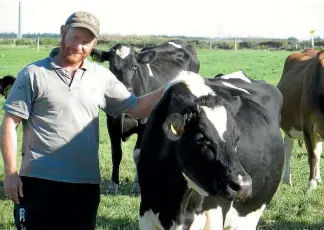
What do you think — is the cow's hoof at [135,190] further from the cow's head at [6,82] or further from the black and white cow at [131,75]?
the cow's head at [6,82]

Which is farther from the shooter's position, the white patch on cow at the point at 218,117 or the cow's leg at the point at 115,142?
the cow's leg at the point at 115,142

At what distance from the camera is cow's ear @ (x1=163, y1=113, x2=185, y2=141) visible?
4.10 m

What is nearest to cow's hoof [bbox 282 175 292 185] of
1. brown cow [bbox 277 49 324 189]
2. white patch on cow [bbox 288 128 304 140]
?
brown cow [bbox 277 49 324 189]

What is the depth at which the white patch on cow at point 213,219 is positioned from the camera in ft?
15.6

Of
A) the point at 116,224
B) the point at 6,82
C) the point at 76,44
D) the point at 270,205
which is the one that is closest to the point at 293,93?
the point at 270,205

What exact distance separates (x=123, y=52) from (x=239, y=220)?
15.0ft

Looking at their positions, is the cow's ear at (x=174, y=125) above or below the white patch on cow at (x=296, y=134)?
above

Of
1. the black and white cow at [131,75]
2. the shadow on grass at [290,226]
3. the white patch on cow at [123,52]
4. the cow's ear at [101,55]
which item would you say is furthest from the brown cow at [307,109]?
the cow's ear at [101,55]

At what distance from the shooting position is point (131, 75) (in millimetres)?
9477

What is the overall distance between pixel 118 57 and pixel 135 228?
3690mm

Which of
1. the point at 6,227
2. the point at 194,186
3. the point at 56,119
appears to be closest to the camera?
the point at 56,119

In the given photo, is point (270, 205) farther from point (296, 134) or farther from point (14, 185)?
point (14, 185)

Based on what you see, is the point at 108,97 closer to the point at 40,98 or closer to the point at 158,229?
the point at 40,98

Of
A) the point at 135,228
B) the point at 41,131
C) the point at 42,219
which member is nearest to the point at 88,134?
the point at 41,131
